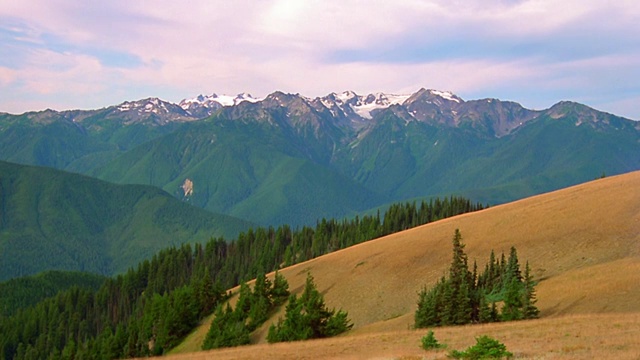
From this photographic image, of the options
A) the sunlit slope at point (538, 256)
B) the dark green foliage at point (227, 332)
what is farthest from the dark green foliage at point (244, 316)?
the sunlit slope at point (538, 256)

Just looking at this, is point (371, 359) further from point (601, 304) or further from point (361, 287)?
point (361, 287)

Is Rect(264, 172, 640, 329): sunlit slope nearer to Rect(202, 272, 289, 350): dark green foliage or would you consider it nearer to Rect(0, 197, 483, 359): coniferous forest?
Rect(202, 272, 289, 350): dark green foliage

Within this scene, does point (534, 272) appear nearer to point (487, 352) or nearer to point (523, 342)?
point (523, 342)

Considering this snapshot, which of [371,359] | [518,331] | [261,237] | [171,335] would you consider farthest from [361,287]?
[261,237]

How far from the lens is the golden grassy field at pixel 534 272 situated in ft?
108

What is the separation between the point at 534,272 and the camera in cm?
6038

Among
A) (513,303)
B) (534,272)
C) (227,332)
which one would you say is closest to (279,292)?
(227,332)

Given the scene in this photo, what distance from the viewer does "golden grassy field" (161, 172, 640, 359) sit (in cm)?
3303

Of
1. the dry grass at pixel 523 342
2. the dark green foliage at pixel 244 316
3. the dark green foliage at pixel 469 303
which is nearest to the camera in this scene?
the dry grass at pixel 523 342

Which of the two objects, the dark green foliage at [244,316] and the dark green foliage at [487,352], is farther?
the dark green foliage at [244,316]

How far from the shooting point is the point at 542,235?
7038cm

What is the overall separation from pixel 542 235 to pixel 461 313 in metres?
28.1

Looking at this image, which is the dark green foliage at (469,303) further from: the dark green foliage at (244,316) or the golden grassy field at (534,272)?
the dark green foliage at (244,316)

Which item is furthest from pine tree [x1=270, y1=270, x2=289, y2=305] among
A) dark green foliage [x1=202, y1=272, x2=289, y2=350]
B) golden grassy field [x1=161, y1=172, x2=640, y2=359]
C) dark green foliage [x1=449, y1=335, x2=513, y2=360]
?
dark green foliage [x1=449, y1=335, x2=513, y2=360]
